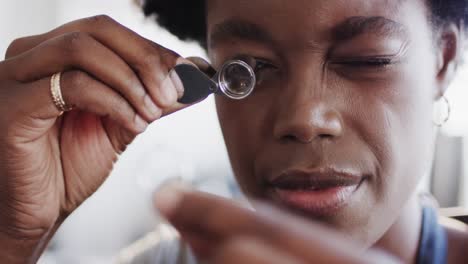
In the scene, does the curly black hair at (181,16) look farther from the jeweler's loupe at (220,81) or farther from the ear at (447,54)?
the ear at (447,54)

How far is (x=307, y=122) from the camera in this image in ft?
1.76

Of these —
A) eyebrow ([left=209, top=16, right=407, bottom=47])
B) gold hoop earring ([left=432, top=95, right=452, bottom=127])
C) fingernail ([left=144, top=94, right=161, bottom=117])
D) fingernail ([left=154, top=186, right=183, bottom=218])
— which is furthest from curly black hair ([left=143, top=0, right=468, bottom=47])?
fingernail ([left=154, top=186, right=183, bottom=218])

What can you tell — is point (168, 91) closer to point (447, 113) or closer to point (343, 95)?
point (343, 95)

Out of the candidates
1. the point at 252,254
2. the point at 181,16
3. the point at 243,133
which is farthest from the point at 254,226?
the point at 181,16

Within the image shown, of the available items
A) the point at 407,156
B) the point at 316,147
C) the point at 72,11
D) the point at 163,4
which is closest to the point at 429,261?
the point at 407,156

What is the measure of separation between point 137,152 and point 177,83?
0.17 meters

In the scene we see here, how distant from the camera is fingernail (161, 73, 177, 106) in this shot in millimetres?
543

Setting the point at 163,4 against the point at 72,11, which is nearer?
the point at 163,4

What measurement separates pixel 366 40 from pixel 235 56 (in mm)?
160

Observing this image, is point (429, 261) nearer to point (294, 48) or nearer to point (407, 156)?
point (407, 156)

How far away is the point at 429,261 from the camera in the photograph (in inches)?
29.6

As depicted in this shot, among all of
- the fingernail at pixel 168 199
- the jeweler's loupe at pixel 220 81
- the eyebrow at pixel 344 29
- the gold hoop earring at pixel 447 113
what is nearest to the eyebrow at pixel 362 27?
the eyebrow at pixel 344 29

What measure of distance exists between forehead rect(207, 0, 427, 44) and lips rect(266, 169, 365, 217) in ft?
0.50

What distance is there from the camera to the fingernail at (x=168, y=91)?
21.4 inches
